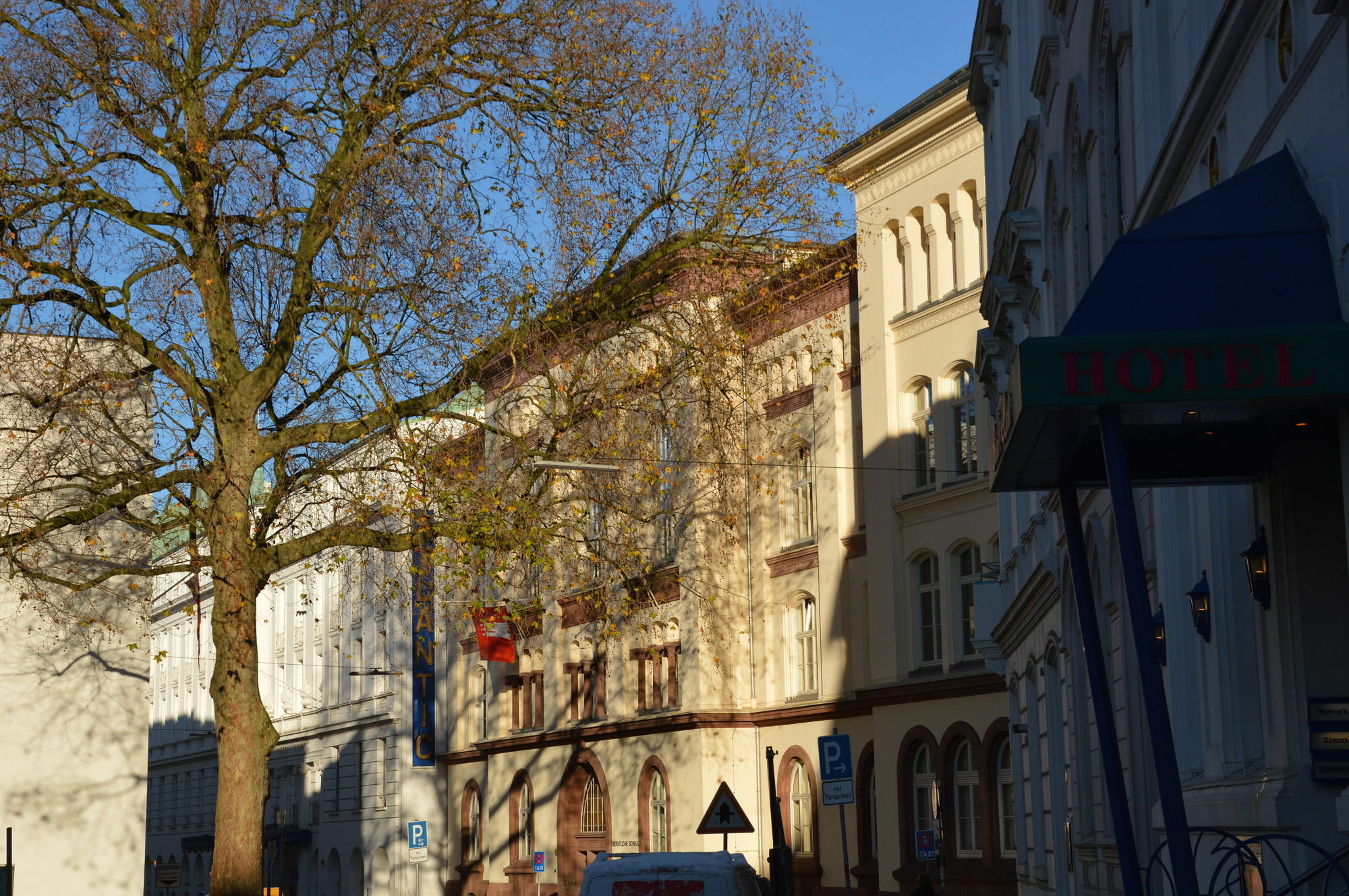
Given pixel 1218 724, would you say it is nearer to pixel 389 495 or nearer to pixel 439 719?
pixel 389 495

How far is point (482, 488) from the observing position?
19031 millimetres

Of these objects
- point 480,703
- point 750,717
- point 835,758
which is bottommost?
point 835,758

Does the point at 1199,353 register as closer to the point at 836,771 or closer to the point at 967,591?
the point at 836,771

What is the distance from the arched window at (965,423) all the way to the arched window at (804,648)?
697 cm

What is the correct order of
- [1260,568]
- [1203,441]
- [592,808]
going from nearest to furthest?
[1203,441] < [1260,568] < [592,808]

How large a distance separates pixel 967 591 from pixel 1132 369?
95.4ft

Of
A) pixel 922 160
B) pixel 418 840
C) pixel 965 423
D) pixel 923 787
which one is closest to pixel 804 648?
pixel 923 787

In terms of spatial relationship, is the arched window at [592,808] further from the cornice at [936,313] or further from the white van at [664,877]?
the white van at [664,877]

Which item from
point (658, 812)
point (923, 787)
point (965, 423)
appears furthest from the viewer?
point (658, 812)

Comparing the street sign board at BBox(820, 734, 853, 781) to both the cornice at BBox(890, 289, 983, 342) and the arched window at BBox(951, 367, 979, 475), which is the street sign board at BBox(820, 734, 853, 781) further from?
the cornice at BBox(890, 289, 983, 342)

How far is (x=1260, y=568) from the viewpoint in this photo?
931cm

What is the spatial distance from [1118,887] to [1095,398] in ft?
34.9

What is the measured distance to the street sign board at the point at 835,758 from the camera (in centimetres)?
1959

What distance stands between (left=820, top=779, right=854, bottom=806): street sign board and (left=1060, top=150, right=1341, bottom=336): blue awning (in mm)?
11863
